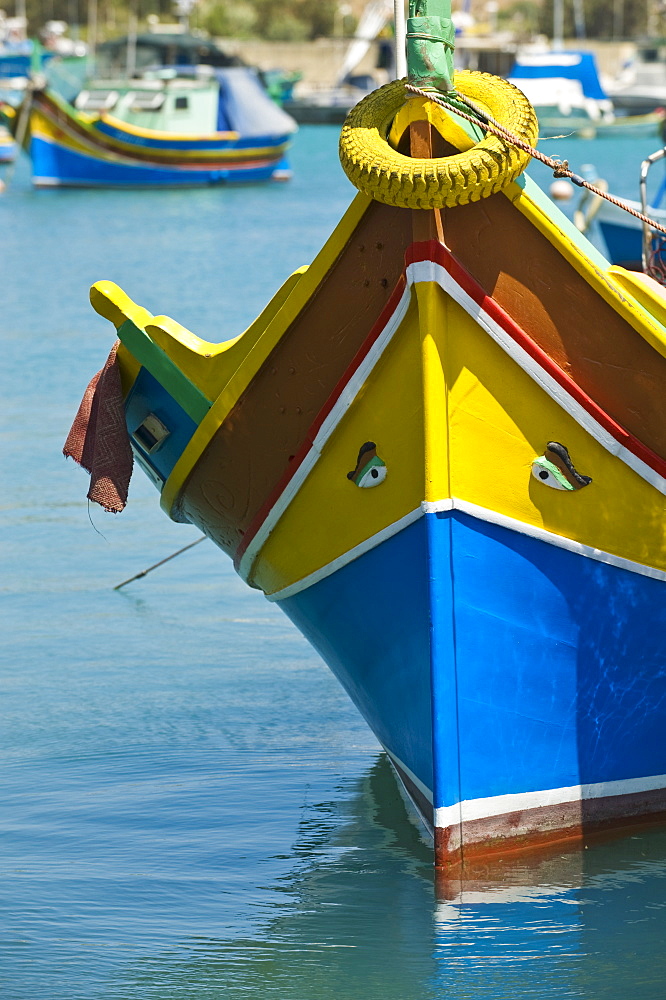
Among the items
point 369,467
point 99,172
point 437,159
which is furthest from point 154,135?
point 437,159

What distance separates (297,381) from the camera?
15.9ft

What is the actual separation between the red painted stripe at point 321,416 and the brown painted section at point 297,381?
0.03m

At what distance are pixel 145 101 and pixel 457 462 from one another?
3626cm

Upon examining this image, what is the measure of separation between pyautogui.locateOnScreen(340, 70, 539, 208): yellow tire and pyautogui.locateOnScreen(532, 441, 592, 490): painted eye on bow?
85 cm

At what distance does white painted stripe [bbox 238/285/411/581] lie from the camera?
4500 mm

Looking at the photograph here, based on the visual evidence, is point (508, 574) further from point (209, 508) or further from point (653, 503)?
point (209, 508)

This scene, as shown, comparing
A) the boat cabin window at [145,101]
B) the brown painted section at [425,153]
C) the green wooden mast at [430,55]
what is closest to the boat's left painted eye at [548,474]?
the brown painted section at [425,153]

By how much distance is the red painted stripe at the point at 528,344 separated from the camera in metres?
4.38

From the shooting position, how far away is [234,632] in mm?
8000

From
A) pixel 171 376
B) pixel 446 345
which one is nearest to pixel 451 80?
pixel 446 345

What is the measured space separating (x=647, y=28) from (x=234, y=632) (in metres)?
87.8

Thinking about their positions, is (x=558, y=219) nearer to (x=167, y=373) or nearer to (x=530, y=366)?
(x=530, y=366)

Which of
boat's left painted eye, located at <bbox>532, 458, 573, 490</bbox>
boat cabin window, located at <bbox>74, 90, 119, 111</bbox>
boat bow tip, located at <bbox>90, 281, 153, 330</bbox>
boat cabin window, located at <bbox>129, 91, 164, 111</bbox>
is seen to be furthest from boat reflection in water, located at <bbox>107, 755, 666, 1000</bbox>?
boat cabin window, located at <bbox>74, 90, 119, 111</bbox>

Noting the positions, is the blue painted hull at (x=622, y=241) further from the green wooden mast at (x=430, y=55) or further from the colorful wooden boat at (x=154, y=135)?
the colorful wooden boat at (x=154, y=135)
